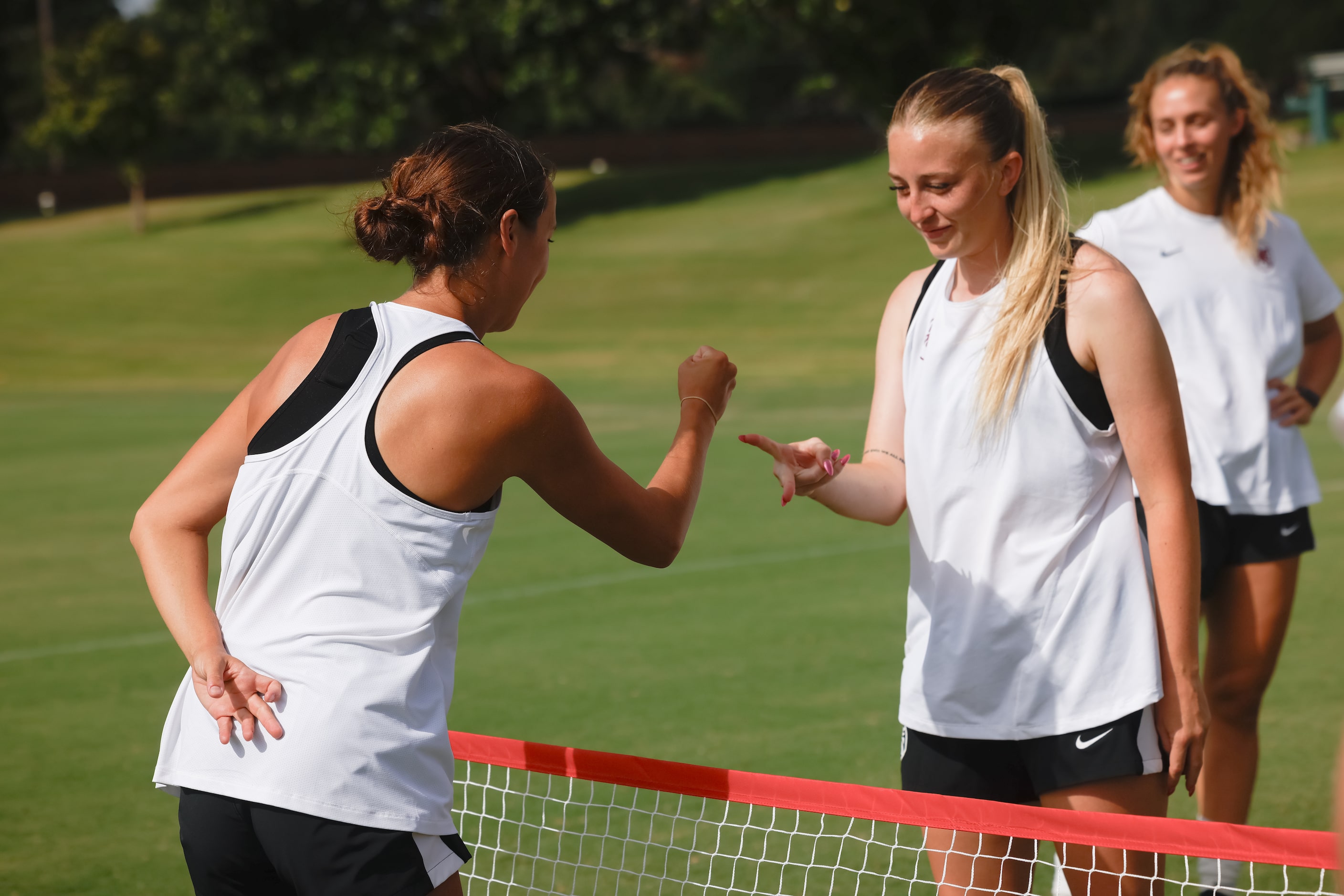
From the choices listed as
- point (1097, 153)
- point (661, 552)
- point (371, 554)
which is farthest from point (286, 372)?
point (1097, 153)

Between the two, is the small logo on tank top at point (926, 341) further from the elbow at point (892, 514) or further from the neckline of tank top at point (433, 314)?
the neckline of tank top at point (433, 314)

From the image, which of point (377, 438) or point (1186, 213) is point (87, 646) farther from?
point (377, 438)

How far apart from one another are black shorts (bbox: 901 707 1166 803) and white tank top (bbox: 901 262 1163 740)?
0.12 ft

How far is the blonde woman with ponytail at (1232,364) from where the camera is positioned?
14.5ft

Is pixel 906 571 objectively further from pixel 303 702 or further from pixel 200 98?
pixel 200 98

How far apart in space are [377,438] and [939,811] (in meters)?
1.30

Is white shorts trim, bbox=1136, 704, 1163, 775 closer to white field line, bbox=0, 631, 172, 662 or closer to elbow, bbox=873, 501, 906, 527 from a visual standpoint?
elbow, bbox=873, 501, 906, 527

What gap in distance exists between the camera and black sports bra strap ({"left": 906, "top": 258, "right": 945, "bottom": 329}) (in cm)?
323

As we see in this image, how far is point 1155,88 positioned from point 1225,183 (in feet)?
1.25

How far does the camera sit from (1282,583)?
14.5 feet

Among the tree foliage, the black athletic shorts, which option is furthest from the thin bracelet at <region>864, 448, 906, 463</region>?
the tree foliage

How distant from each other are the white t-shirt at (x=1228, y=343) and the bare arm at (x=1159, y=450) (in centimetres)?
166

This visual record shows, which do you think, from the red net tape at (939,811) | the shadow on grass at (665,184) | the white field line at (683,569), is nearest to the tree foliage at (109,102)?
the shadow on grass at (665,184)

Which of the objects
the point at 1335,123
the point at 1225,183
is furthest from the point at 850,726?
the point at 1335,123
